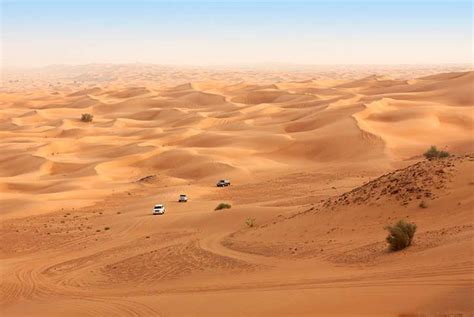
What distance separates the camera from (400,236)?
13.3 meters

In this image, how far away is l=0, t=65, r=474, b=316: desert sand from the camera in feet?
37.0

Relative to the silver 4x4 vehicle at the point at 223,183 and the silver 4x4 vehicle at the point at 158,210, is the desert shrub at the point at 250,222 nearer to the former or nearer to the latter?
the silver 4x4 vehicle at the point at 158,210

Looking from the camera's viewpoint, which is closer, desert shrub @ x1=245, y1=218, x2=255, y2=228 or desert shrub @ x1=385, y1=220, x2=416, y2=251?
desert shrub @ x1=385, y1=220, x2=416, y2=251

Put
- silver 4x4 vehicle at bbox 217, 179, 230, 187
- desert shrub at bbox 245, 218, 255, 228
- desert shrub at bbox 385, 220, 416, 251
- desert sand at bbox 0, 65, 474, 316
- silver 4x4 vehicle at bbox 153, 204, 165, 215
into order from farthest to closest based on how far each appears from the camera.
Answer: silver 4x4 vehicle at bbox 217, 179, 230, 187
silver 4x4 vehicle at bbox 153, 204, 165, 215
desert shrub at bbox 245, 218, 255, 228
desert shrub at bbox 385, 220, 416, 251
desert sand at bbox 0, 65, 474, 316

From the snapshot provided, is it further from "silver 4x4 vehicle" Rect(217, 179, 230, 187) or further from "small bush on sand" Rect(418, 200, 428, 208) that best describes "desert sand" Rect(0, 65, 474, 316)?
"silver 4x4 vehicle" Rect(217, 179, 230, 187)

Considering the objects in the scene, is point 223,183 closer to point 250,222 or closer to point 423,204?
point 250,222

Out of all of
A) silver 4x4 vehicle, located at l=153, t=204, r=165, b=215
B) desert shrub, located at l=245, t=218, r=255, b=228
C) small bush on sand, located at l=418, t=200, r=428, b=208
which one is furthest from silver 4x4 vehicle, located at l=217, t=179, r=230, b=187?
small bush on sand, located at l=418, t=200, r=428, b=208

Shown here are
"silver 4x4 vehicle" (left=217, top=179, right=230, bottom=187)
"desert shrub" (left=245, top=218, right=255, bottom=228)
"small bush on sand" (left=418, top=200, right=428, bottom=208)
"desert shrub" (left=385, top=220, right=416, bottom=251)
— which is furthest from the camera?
"silver 4x4 vehicle" (left=217, top=179, right=230, bottom=187)

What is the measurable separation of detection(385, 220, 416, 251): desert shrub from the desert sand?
26cm

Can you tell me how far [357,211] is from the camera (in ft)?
59.0

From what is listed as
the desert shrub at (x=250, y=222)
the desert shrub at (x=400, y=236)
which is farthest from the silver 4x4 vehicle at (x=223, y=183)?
the desert shrub at (x=400, y=236)

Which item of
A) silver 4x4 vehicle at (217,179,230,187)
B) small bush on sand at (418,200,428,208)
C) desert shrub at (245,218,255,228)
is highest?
small bush on sand at (418,200,428,208)

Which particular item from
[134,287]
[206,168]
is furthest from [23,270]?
[206,168]

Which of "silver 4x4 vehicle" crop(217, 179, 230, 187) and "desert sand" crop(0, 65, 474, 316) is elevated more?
"desert sand" crop(0, 65, 474, 316)
